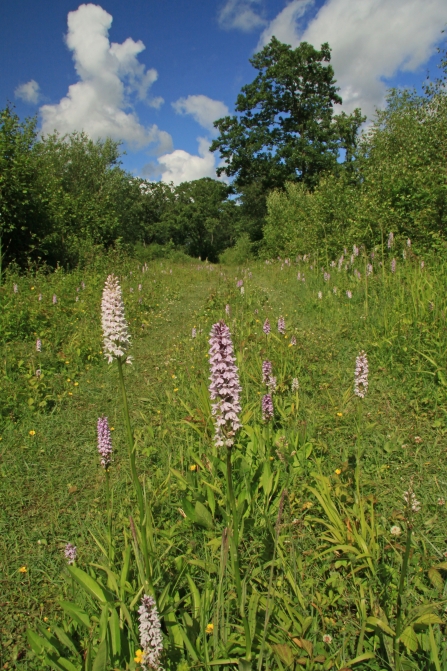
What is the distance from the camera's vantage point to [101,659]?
1361 mm

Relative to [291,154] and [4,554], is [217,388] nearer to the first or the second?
[4,554]

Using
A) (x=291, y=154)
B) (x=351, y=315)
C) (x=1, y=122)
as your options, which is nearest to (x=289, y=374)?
(x=351, y=315)

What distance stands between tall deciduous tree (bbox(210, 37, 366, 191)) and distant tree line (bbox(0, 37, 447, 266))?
78 millimetres

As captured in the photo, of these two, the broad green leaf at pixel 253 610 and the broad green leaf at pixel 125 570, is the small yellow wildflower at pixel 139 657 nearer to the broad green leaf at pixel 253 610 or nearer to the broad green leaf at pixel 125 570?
the broad green leaf at pixel 125 570

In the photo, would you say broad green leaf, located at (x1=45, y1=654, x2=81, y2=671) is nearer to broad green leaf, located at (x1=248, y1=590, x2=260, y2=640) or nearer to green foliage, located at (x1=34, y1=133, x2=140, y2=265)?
broad green leaf, located at (x1=248, y1=590, x2=260, y2=640)

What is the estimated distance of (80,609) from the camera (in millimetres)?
1664

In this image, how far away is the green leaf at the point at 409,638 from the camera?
57.6 inches

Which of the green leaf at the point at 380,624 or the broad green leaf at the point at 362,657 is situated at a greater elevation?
the green leaf at the point at 380,624

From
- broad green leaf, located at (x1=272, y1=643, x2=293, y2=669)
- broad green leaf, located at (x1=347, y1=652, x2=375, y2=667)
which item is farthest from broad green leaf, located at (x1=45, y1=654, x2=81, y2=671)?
broad green leaf, located at (x1=347, y1=652, x2=375, y2=667)

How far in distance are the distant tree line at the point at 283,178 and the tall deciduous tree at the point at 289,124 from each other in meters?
0.08

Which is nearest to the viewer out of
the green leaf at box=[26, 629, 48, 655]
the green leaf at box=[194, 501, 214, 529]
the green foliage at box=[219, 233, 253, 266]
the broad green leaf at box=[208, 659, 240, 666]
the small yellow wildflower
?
the small yellow wildflower

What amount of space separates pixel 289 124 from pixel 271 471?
3194 cm

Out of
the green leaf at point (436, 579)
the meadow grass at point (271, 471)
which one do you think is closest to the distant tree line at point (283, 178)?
the meadow grass at point (271, 471)

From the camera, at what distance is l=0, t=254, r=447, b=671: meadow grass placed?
5.57ft
